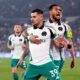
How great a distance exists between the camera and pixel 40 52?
6633 millimetres

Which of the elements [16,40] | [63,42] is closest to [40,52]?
[63,42]

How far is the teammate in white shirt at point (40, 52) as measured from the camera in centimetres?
659

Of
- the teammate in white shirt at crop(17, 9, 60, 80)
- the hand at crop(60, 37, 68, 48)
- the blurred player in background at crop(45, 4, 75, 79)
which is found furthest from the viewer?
the blurred player in background at crop(45, 4, 75, 79)

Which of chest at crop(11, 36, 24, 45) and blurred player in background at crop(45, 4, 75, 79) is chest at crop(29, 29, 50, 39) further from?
chest at crop(11, 36, 24, 45)

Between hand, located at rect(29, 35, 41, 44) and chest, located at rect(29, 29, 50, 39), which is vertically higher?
chest, located at rect(29, 29, 50, 39)

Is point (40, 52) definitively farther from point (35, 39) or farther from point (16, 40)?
point (16, 40)

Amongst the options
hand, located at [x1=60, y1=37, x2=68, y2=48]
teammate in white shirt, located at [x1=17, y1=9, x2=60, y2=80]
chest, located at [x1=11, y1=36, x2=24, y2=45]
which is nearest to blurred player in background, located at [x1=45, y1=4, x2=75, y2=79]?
hand, located at [x1=60, y1=37, x2=68, y2=48]

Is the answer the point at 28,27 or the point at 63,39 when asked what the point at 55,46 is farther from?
the point at 28,27

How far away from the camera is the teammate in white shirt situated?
6.59m

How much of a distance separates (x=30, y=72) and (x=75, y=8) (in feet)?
143

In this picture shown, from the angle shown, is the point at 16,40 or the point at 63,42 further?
the point at 16,40

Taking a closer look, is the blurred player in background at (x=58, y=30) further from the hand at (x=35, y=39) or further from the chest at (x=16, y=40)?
the chest at (x=16, y=40)

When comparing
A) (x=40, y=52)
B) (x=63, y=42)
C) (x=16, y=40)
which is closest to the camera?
(x=40, y=52)

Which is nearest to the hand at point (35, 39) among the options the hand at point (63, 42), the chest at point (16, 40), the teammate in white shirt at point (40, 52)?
the teammate in white shirt at point (40, 52)
